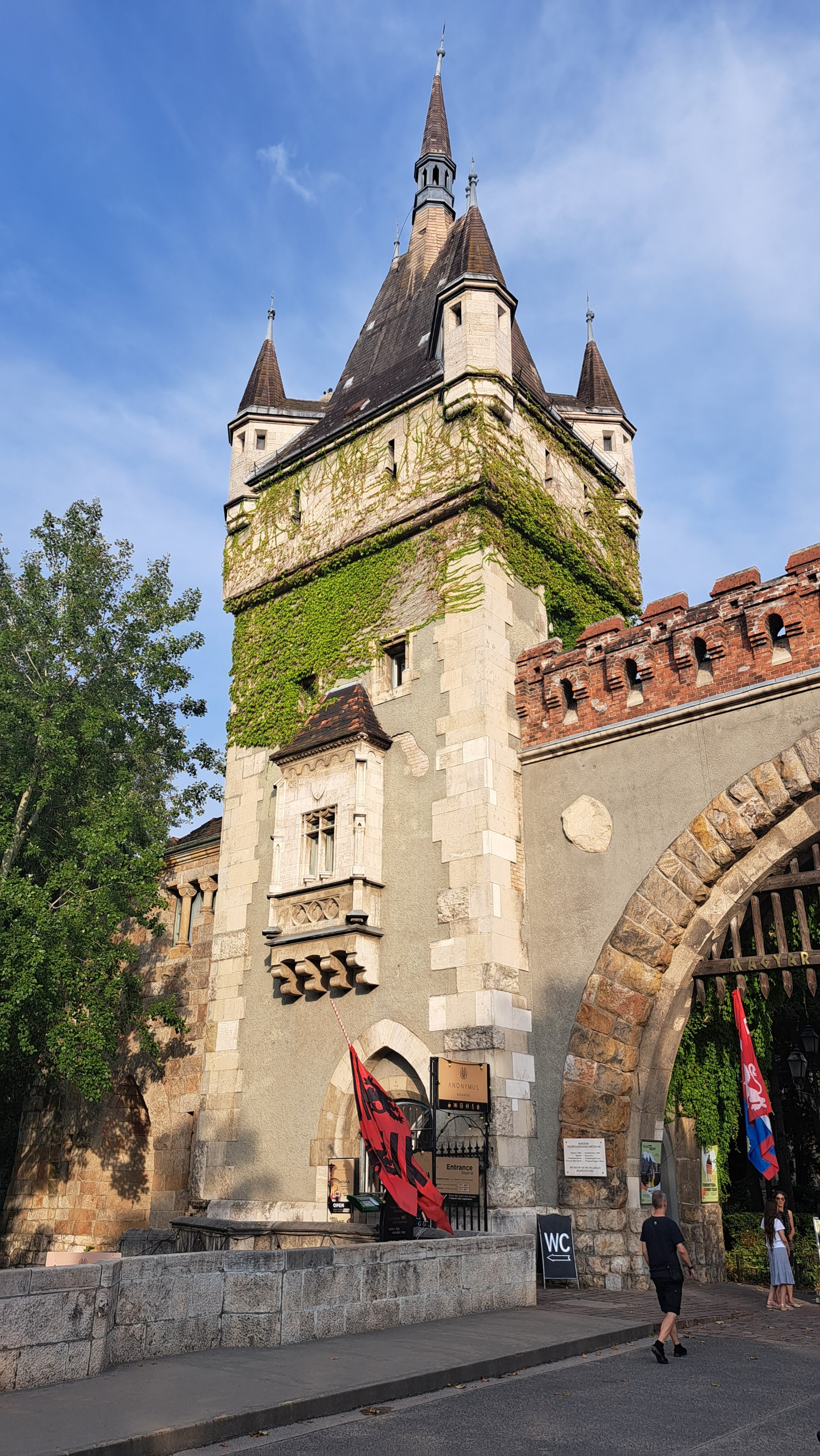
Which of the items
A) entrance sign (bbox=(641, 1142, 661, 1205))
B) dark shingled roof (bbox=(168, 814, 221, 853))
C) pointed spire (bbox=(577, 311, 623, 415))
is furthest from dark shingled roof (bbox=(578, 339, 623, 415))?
entrance sign (bbox=(641, 1142, 661, 1205))

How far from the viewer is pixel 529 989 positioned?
14.1 metres

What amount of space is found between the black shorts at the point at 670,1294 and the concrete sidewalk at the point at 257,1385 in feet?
2.25

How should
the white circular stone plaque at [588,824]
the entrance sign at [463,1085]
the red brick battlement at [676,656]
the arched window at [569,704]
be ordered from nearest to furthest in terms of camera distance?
the entrance sign at [463,1085]
the red brick battlement at [676,656]
the white circular stone plaque at [588,824]
the arched window at [569,704]

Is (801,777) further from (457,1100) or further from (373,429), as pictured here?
(373,429)

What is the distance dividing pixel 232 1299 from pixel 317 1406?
1.66 metres

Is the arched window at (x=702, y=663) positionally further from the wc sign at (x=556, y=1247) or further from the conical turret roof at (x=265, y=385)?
the conical turret roof at (x=265, y=385)

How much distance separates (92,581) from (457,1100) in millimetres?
10830

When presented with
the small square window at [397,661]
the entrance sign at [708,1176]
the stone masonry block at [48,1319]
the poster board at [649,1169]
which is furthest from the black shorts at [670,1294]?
the small square window at [397,661]

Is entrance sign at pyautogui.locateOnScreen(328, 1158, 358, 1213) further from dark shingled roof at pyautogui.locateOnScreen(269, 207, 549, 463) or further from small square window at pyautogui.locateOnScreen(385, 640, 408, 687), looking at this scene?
dark shingled roof at pyautogui.locateOnScreen(269, 207, 549, 463)

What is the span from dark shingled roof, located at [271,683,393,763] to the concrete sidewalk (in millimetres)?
8393

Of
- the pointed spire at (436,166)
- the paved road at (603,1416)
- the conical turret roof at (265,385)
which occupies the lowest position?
the paved road at (603,1416)

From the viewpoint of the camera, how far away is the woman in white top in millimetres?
11945

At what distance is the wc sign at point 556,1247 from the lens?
39.9 ft

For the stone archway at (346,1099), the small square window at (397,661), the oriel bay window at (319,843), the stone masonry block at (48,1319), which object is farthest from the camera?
the small square window at (397,661)
